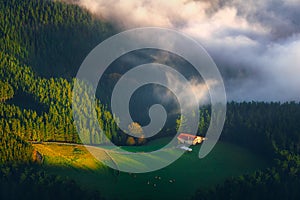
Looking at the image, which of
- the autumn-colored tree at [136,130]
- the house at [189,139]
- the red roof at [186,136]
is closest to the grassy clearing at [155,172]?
the house at [189,139]

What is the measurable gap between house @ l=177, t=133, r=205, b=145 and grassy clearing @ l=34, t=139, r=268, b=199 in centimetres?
302

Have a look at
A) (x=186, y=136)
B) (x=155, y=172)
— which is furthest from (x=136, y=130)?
(x=155, y=172)

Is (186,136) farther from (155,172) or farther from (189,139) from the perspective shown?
(155,172)

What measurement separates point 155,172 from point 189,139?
28414 millimetres

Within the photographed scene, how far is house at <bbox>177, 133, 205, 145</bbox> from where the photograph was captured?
179350mm

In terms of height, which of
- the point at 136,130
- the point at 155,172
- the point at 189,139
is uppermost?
the point at 136,130

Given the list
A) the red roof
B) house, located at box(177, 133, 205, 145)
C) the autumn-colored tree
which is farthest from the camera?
the autumn-colored tree

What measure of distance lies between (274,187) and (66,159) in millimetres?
77458

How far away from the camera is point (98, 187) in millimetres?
149000

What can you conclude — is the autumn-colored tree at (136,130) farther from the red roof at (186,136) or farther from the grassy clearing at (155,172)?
the red roof at (186,136)

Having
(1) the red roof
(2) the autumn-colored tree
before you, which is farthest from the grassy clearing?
(2) the autumn-colored tree

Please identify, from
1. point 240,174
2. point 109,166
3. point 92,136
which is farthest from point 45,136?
point 240,174

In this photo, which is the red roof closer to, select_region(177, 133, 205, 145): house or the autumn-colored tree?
select_region(177, 133, 205, 145): house

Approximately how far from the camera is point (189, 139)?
180250mm
